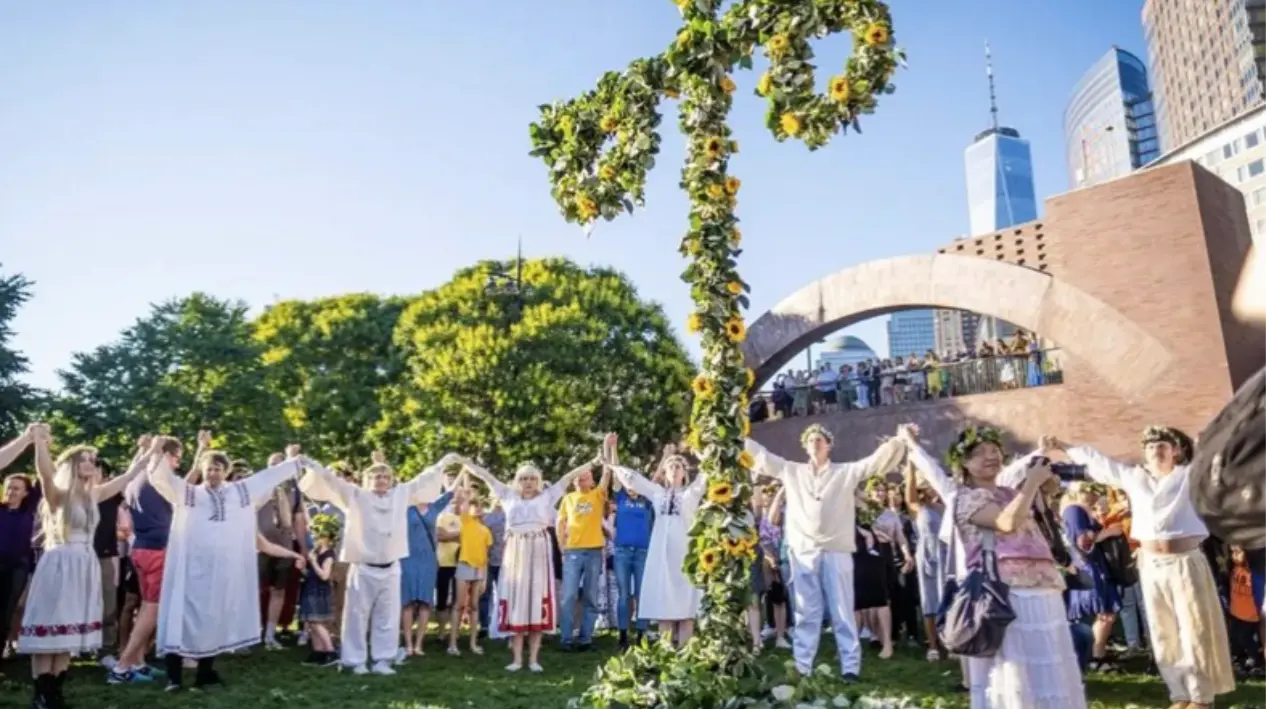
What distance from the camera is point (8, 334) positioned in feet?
64.8

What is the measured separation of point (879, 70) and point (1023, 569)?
10.3 feet

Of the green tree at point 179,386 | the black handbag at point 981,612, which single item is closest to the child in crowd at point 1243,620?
the black handbag at point 981,612

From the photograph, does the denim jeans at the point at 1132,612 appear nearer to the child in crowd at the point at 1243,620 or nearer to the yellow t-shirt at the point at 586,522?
the child in crowd at the point at 1243,620

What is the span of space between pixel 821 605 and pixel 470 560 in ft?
16.2

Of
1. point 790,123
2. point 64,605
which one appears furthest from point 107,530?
point 790,123

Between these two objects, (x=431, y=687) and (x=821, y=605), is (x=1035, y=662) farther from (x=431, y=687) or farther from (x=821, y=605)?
(x=431, y=687)

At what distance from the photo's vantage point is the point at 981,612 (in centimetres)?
472

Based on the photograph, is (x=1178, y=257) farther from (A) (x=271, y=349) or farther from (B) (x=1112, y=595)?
(A) (x=271, y=349)

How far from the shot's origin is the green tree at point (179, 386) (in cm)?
2544

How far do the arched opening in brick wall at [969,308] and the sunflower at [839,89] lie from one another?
59.3 feet

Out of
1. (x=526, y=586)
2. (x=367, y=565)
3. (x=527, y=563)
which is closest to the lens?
(x=367, y=565)

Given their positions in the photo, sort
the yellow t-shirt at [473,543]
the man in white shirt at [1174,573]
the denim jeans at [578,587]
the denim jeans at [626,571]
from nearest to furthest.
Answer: the man in white shirt at [1174,573] → the denim jeans at [578,587] → the denim jeans at [626,571] → the yellow t-shirt at [473,543]

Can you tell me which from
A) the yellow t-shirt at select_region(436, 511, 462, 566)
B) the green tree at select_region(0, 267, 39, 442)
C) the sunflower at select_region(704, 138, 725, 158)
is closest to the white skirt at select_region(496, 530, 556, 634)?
the yellow t-shirt at select_region(436, 511, 462, 566)

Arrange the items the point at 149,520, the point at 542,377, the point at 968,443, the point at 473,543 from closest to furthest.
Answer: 1. the point at 968,443
2. the point at 149,520
3. the point at 473,543
4. the point at 542,377
